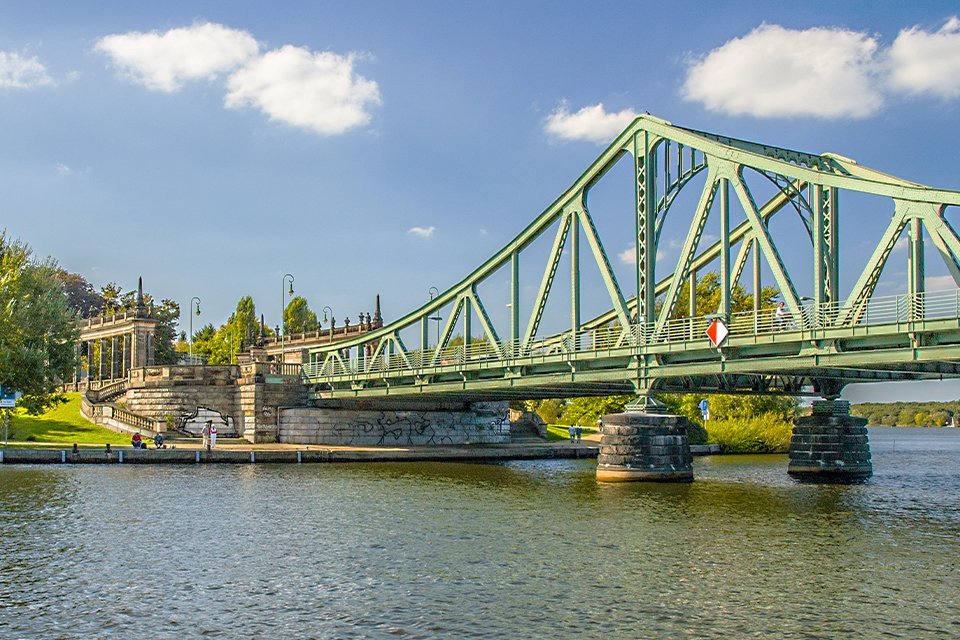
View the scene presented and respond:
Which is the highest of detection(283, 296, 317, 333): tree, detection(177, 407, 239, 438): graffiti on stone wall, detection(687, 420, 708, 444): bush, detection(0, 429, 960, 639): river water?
detection(283, 296, 317, 333): tree

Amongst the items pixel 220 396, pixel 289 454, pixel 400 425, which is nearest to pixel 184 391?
pixel 220 396

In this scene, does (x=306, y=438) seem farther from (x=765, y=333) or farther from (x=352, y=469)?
(x=765, y=333)

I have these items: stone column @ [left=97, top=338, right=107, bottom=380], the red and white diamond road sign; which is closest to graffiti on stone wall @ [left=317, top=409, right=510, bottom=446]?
stone column @ [left=97, top=338, right=107, bottom=380]

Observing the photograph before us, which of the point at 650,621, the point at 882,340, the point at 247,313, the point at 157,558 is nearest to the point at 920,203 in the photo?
the point at 882,340

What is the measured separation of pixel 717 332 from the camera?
46.5 meters

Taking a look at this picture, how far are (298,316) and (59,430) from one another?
192 ft

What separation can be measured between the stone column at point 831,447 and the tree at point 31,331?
46545 millimetres

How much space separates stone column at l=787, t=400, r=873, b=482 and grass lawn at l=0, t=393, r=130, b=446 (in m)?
44.3

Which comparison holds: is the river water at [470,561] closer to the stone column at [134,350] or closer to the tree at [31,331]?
the tree at [31,331]

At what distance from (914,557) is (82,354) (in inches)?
4325

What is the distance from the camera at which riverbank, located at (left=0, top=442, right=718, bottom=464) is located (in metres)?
60.2

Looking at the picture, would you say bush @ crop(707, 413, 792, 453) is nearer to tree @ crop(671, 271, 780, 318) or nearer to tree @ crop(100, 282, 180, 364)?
tree @ crop(671, 271, 780, 318)

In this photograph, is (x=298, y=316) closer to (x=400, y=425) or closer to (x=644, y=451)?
(x=400, y=425)

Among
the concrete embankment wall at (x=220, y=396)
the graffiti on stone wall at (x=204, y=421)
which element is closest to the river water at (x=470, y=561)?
the graffiti on stone wall at (x=204, y=421)
